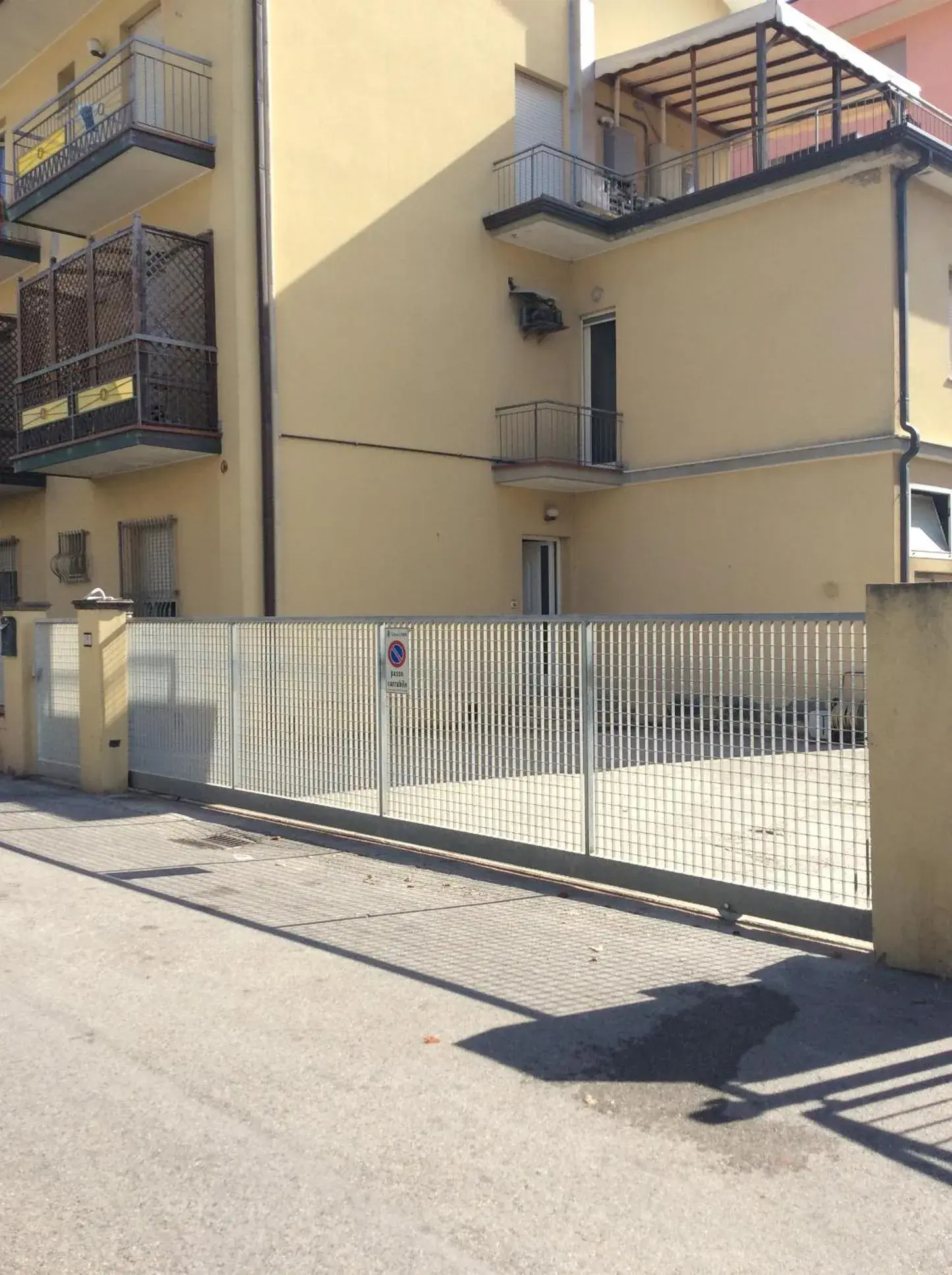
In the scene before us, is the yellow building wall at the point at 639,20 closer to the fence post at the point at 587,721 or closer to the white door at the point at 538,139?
the white door at the point at 538,139

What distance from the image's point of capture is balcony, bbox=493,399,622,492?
1566 cm

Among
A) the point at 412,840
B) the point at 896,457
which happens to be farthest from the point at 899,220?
the point at 412,840

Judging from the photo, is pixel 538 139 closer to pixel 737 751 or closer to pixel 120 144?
pixel 120 144

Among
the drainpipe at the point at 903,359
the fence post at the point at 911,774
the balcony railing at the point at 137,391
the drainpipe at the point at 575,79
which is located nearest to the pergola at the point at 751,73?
the drainpipe at the point at 575,79

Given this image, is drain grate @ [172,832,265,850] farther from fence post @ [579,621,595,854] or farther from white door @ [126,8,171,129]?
white door @ [126,8,171,129]

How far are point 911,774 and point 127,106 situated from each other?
12.3 m

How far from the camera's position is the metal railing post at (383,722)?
8102mm

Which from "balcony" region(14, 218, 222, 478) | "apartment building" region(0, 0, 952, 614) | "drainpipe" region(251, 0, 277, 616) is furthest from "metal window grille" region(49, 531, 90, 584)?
"drainpipe" region(251, 0, 277, 616)

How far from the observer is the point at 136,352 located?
1305 cm

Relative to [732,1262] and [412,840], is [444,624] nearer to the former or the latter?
[412,840]

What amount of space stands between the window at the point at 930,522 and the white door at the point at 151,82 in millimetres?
10432

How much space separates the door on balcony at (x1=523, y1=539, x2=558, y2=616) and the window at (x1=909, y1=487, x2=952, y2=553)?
5.23m

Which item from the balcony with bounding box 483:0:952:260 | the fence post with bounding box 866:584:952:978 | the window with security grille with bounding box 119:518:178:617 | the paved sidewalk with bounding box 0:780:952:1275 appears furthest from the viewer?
the window with security grille with bounding box 119:518:178:617

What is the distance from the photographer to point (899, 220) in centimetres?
1345
